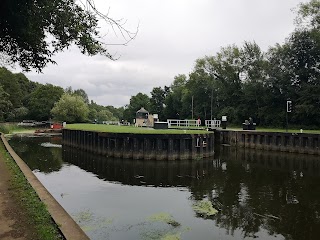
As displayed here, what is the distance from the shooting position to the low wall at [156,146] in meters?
26.0

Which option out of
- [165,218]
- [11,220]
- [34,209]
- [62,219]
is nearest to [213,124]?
[165,218]

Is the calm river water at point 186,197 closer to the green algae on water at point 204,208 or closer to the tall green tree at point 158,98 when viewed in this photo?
the green algae on water at point 204,208

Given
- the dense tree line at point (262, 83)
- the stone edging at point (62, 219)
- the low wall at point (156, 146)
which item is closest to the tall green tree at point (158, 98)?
the dense tree line at point (262, 83)

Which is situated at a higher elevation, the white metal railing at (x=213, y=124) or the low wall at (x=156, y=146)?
the white metal railing at (x=213, y=124)

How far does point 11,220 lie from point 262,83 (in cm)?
5042

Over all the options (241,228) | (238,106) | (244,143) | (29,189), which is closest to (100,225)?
(29,189)

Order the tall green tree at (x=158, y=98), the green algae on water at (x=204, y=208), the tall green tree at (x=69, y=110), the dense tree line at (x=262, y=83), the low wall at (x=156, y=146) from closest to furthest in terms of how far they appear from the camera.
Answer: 1. the green algae on water at (x=204, y=208)
2. the low wall at (x=156, y=146)
3. the dense tree line at (x=262, y=83)
4. the tall green tree at (x=69, y=110)
5. the tall green tree at (x=158, y=98)

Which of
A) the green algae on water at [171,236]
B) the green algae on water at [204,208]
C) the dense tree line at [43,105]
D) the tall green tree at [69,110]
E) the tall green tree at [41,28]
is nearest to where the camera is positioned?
the tall green tree at [41,28]

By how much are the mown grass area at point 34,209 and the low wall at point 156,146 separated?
1407 centimetres

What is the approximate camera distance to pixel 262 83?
173ft

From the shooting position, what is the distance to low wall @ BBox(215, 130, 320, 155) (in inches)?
1302

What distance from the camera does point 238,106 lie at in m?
56.0

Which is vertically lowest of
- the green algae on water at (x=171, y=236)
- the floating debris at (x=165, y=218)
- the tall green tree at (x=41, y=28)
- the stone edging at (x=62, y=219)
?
the floating debris at (x=165, y=218)

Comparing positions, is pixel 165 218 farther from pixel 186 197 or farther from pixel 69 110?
pixel 69 110
